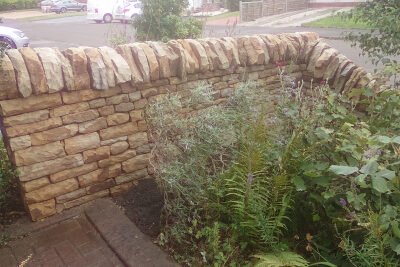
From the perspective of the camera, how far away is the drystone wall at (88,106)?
8.92ft

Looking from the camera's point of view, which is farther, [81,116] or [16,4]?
[16,4]

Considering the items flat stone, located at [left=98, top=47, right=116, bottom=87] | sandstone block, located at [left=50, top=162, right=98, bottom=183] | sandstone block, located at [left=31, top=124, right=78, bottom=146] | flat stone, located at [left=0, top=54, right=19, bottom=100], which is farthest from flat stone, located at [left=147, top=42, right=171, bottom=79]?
flat stone, located at [left=0, top=54, right=19, bottom=100]

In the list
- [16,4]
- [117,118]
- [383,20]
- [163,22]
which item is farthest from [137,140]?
[16,4]

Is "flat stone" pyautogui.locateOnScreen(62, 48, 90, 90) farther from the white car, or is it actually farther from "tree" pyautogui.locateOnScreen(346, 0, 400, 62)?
the white car

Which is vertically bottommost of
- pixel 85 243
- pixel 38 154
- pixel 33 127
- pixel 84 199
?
pixel 85 243

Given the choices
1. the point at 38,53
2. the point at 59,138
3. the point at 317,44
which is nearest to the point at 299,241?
the point at 59,138

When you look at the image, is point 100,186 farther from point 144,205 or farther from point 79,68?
point 79,68

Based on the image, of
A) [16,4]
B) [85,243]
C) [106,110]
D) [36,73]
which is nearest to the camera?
[36,73]

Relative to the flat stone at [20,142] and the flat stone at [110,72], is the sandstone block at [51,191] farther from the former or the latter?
the flat stone at [110,72]

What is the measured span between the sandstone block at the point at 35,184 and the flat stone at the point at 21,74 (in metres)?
0.78

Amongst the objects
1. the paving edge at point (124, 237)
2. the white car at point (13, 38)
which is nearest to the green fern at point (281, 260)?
the paving edge at point (124, 237)

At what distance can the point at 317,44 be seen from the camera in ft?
15.0

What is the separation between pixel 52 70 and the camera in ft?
9.01

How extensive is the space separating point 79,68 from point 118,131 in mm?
706
